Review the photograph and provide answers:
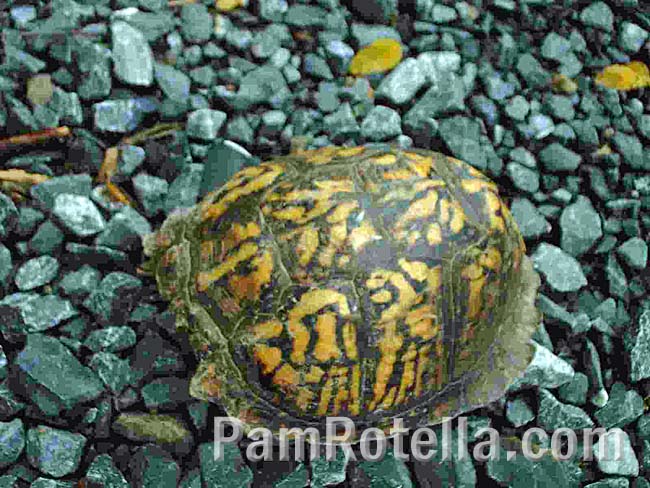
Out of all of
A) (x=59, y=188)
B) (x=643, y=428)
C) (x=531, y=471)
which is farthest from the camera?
(x=59, y=188)

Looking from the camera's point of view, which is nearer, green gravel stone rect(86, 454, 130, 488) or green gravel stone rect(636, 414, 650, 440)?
green gravel stone rect(86, 454, 130, 488)

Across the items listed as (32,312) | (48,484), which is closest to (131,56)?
(32,312)

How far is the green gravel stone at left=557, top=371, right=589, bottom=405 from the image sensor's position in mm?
2020

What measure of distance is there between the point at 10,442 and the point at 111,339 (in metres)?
0.30

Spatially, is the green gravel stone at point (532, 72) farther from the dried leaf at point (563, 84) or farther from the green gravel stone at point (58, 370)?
the green gravel stone at point (58, 370)

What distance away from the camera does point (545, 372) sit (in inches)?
77.7

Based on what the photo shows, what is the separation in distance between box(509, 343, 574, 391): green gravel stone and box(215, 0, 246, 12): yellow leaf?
4.30 ft

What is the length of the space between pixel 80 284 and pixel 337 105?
862 mm

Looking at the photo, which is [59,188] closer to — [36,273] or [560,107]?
[36,273]

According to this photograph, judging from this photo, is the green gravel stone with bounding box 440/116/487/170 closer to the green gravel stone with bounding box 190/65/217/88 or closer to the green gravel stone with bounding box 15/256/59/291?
the green gravel stone with bounding box 190/65/217/88

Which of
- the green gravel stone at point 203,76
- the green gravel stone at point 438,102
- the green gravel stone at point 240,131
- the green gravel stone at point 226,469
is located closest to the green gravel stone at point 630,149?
the green gravel stone at point 438,102

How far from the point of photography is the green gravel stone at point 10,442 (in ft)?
5.87

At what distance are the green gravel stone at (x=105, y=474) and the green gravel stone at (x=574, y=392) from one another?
0.99 meters

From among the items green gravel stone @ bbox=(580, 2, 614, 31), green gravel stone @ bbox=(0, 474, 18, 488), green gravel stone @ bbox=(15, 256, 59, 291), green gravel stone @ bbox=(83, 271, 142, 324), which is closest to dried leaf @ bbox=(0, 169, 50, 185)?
green gravel stone @ bbox=(15, 256, 59, 291)
